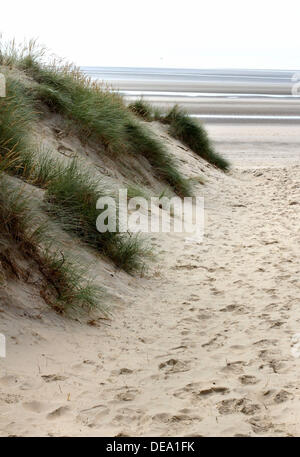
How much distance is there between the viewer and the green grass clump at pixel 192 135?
11805 mm

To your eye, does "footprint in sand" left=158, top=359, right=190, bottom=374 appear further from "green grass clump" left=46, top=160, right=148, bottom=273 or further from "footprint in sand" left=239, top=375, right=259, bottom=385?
"green grass clump" left=46, top=160, right=148, bottom=273

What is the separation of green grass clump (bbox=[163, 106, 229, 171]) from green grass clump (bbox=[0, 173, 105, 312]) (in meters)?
7.40

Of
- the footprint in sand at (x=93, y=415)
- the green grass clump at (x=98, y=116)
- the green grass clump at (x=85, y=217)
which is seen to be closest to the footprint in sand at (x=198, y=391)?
the footprint in sand at (x=93, y=415)

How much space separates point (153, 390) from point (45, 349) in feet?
2.59

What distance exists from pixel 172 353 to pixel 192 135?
27.1ft

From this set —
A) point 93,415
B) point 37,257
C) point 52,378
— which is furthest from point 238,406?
point 37,257

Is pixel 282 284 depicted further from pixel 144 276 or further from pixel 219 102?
pixel 219 102

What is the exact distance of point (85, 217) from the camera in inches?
219

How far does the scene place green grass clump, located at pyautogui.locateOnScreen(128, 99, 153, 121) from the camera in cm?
1157

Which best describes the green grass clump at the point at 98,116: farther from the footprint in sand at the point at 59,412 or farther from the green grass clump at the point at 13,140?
the footprint in sand at the point at 59,412

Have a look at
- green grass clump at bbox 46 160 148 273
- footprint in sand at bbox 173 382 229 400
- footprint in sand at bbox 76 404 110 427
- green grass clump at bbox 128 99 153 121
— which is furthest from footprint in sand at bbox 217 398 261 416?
green grass clump at bbox 128 99 153 121

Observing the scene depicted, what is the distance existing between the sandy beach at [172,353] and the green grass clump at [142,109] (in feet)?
17.1
